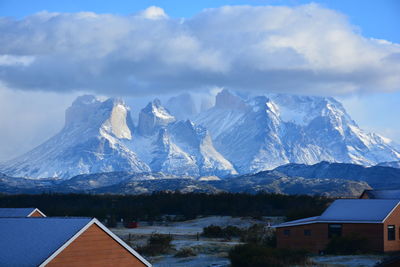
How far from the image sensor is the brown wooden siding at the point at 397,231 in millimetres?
52594

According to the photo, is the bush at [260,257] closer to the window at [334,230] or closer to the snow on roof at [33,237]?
the window at [334,230]

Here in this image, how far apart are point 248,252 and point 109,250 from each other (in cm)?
1604

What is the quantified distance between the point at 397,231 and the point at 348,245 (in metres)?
4.33

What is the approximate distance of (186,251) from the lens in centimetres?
5322

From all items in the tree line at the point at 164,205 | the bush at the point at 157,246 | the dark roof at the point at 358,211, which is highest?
the dark roof at the point at 358,211

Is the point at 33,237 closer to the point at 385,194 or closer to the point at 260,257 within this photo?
the point at 260,257

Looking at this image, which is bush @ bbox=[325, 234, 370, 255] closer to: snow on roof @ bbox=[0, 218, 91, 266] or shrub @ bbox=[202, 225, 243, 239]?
shrub @ bbox=[202, 225, 243, 239]

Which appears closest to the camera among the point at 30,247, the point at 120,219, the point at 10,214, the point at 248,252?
the point at 30,247

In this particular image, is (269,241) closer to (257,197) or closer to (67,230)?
(67,230)

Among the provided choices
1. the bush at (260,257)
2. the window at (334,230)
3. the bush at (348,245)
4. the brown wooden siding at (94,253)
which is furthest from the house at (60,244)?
the window at (334,230)

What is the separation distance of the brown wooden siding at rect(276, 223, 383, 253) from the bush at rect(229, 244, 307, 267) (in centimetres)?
737

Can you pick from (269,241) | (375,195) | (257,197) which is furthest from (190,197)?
(269,241)

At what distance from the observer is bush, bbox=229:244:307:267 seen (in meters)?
41.4

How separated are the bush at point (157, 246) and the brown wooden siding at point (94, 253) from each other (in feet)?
81.8
